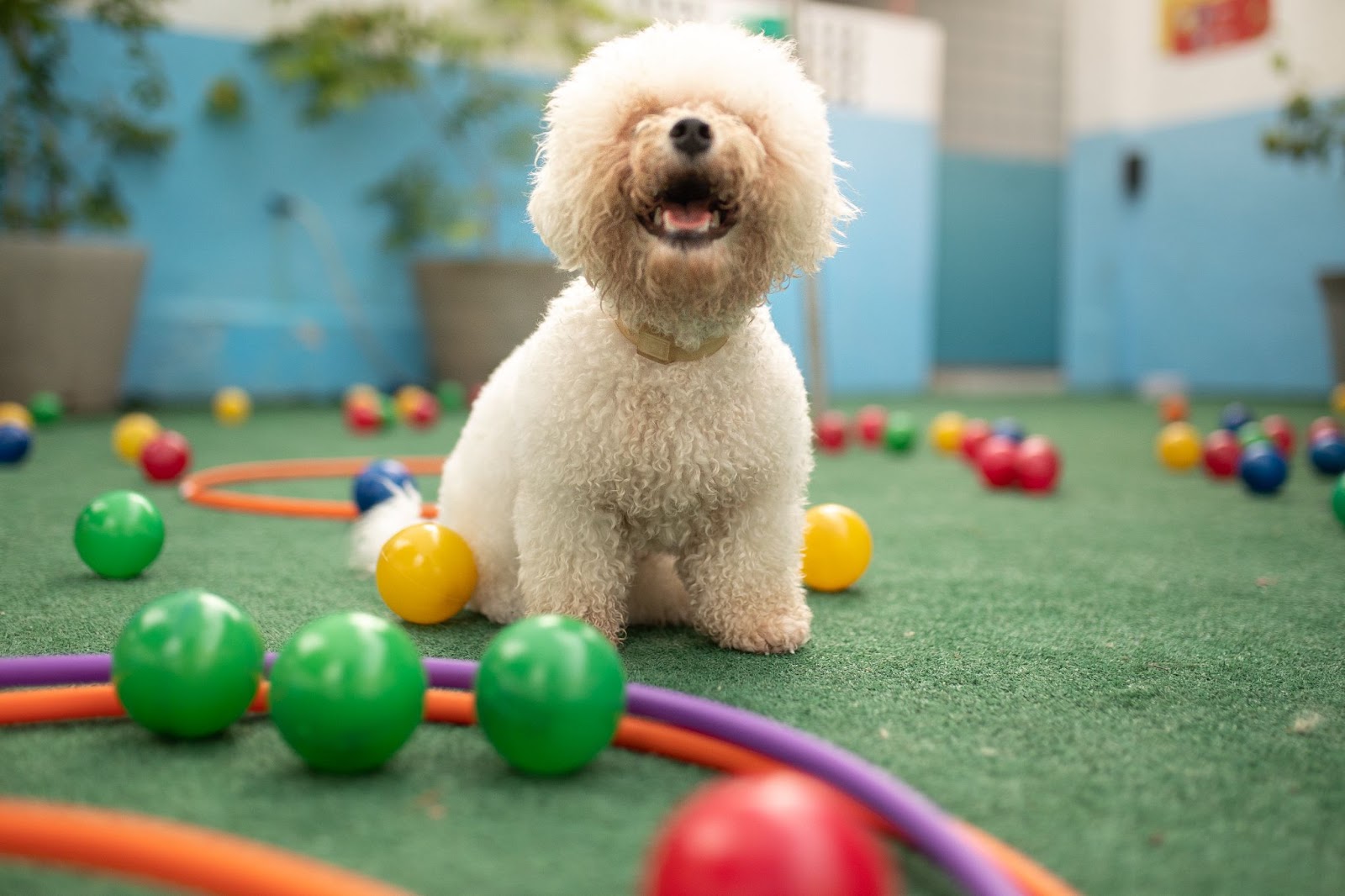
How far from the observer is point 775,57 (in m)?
1.69

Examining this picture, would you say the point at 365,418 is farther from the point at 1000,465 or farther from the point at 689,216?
the point at 689,216

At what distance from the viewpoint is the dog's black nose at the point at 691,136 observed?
151 cm

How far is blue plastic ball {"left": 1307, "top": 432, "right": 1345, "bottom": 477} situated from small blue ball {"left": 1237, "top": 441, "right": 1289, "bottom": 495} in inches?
14.2

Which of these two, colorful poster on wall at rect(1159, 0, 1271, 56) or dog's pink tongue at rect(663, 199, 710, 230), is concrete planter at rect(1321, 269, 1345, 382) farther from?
dog's pink tongue at rect(663, 199, 710, 230)

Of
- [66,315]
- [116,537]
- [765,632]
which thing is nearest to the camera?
[765,632]

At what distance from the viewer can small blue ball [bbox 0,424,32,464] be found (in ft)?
12.0

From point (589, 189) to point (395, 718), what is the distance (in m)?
0.82

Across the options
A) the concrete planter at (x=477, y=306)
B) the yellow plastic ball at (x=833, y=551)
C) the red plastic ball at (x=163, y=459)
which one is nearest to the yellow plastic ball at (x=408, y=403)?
the concrete planter at (x=477, y=306)

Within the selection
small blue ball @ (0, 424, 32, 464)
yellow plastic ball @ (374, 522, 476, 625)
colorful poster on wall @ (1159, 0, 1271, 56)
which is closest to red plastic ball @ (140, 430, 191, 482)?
small blue ball @ (0, 424, 32, 464)

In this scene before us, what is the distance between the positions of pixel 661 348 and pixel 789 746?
736 millimetres

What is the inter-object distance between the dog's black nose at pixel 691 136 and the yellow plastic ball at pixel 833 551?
915mm

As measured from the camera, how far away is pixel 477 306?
21.3 ft

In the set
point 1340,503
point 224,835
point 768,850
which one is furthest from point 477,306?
point 768,850

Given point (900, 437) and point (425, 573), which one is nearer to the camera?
point (425, 573)
